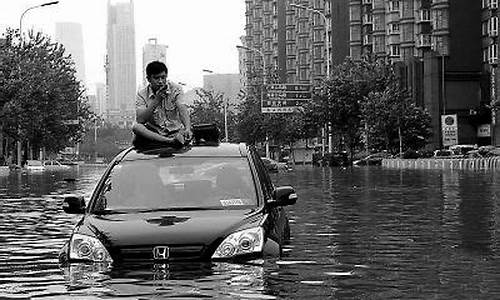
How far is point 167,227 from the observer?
756cm

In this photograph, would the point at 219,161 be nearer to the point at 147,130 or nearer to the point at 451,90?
the point at 147,130

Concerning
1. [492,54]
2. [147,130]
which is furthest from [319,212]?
[492,54]

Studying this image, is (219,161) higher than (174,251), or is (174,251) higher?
(219,161)

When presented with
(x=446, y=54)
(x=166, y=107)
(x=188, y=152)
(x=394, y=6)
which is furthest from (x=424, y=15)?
(x=188, y=152)

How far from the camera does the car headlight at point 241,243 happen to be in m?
7.49

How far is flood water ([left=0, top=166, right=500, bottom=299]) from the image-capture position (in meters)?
7.27

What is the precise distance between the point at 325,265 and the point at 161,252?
2.78 metres

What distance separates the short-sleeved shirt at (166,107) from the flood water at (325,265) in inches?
69.3

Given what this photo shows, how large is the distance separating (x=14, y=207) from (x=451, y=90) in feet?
240

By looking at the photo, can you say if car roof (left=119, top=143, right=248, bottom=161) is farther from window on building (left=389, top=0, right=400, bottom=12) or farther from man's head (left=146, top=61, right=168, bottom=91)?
window on building (left=389, top=0, right=400, bottom=12)

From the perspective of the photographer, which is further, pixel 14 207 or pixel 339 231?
pixel 14 207

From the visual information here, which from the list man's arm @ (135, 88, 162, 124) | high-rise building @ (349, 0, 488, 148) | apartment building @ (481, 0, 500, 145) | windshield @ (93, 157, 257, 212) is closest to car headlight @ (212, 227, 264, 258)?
windshield @ (93, 157, 257, 212)

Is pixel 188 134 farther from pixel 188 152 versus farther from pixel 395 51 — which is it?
pixel 395 51

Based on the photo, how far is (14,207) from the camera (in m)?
22.3
